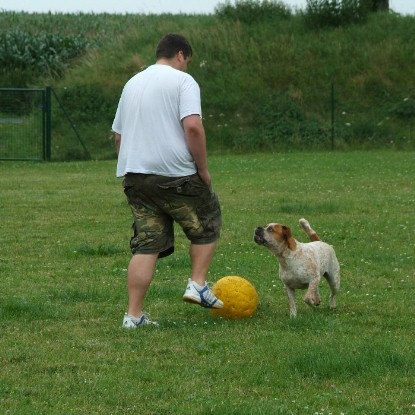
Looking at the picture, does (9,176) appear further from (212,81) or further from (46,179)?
(212,81)

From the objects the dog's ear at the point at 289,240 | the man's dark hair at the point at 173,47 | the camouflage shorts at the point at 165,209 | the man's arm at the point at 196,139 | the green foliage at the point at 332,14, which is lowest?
the dog's ear at the point at 289,240

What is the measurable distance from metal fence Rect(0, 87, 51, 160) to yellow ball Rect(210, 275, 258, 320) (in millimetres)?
21111

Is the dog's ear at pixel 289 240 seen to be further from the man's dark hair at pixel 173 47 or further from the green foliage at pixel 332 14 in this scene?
the green foliage at pixel 332 14

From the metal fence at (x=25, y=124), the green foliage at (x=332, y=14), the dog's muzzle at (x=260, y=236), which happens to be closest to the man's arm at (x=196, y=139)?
the dog's muzzle at (x=260, y=236)

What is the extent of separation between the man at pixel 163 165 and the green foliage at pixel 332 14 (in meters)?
28.4

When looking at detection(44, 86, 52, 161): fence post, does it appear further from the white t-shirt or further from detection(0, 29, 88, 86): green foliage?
the white t-shirt

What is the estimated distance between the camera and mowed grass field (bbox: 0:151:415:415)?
20.1ft

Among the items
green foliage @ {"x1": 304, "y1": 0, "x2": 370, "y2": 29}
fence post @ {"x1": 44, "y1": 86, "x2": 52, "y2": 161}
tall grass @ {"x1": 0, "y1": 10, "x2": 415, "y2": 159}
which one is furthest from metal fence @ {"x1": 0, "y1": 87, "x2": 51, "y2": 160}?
green foliage @ {"x1": 304, "y1": 0, "x2": 370, "y2": 29}

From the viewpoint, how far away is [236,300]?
8.56 metres

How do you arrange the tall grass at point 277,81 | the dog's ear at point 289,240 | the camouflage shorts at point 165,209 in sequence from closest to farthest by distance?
the camouflage shorts at point 165,209 < the dog's ear at point 289,240 < the tall grass at point 277,81

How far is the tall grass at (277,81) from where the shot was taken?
30922 mm

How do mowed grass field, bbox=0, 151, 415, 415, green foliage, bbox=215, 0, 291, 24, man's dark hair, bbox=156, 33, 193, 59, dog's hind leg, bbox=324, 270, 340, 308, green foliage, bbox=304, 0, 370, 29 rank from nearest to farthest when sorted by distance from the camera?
mowed grass field, bbox=0, 151, 415, 415 < man's dark hair, bbox=156, 33, 193, 59 < dog's hind leg, bbox=324, 270, 340, 308 < green foliage, bbox=304, 0, 370, 29 < green foliage, bbox=215, 0, 291, 24

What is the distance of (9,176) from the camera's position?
24328 millimetres

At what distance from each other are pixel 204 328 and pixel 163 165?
47.8 inches
